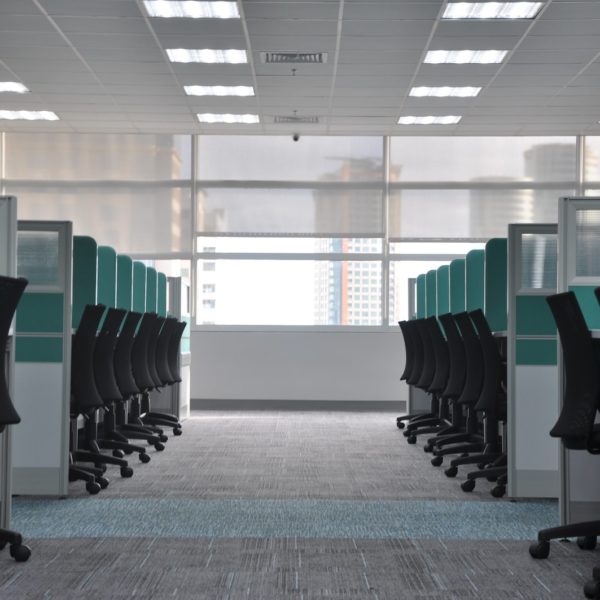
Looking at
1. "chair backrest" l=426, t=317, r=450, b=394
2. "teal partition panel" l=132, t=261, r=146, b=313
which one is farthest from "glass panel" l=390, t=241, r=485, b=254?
"chair backrest" l=426, t=317, r=450, b=394

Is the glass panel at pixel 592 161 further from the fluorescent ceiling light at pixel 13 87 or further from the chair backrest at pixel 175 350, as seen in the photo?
the fluorescent ceiling light at pixel 13 87

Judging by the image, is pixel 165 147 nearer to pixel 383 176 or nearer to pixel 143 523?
pixel 383 176

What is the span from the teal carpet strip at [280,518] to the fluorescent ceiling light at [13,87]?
453 cm

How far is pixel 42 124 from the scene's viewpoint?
8703 millimetres

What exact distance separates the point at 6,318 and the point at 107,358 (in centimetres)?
171

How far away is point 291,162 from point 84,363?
5.70m

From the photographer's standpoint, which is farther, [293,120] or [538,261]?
[293,120]

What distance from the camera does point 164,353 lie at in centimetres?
620

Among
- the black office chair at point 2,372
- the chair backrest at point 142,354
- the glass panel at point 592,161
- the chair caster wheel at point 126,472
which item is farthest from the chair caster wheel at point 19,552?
the glass panel at point 592,161

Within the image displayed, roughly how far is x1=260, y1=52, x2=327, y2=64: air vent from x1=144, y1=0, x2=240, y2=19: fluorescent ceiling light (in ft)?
2.63

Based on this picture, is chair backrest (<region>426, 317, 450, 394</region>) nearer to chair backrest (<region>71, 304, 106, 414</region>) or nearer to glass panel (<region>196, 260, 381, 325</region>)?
chair backrest (<region>71, 304, 106, 414</region>)

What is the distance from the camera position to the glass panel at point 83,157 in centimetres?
927

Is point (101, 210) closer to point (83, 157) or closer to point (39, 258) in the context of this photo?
point (83, 157)

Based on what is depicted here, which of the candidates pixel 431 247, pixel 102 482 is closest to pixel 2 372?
pixel 102 482
